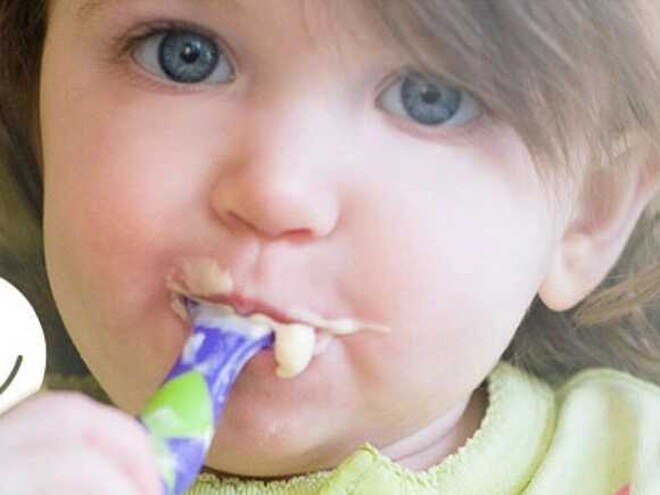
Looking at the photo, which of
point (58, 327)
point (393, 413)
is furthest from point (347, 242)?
point (58, 327)

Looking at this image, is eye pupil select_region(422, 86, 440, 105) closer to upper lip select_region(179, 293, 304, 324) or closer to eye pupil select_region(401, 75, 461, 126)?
eye pupil select_region(401, 75, 461, 126)

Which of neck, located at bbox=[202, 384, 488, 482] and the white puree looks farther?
neck, located at bbox=[202, 384, 488, 482]

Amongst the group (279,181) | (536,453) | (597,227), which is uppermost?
(279,181)

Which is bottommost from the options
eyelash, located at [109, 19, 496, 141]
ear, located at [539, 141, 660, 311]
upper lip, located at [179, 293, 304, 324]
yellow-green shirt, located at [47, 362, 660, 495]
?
yellow-green shirt, located at [47, 362, 660, 495]

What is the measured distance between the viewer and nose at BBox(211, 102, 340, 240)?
764mm

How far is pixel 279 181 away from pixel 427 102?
0.12 meters

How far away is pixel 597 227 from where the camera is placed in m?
0.96

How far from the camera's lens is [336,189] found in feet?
2.57

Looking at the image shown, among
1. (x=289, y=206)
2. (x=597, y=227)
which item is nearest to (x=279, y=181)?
(x=289, y=206)

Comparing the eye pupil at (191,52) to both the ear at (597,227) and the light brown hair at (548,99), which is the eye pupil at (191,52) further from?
the ear at (597,227)

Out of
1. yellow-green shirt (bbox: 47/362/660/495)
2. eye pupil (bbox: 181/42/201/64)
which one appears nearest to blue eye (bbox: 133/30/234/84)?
eye pupil (bbox: 181/42/201/64)

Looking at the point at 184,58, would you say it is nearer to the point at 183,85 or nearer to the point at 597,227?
the point at 183,85

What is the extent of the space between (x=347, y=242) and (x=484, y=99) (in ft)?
0.35

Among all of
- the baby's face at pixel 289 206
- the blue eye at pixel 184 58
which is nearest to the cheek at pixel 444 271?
the baby's face at pixel 289 206
